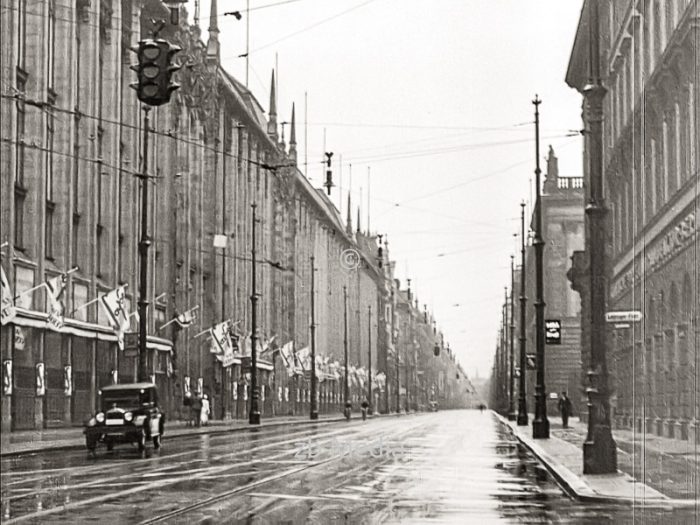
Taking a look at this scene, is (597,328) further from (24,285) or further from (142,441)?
(24,285)

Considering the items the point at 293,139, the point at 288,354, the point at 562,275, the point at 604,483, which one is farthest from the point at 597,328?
the point at 562,275

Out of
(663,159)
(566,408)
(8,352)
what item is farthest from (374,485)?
(566,408)

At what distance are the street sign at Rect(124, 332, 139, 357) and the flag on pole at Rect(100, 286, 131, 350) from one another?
255 mm

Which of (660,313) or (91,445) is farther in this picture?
(660,313)

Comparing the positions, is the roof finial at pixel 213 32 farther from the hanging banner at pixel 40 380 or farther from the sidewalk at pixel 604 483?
the sidewalk at pixel 604 483

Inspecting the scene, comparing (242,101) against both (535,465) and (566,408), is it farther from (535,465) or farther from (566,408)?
(566,408)

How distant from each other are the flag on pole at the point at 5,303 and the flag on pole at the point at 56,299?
122 centimetres

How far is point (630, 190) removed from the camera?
52.8 m

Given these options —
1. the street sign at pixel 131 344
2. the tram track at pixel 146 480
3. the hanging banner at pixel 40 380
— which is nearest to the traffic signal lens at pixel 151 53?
the hanging banner at pixel 40 380

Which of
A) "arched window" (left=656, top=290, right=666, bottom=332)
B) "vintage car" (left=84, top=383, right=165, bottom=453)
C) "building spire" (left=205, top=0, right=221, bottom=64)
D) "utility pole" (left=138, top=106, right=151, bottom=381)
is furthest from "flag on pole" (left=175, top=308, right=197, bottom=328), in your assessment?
"arched window" (left=656, top=290, right=666, bottom=332)

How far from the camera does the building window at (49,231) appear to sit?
1945 cm

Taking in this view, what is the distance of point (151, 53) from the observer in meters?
18.0

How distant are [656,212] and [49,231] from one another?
26.6 metres

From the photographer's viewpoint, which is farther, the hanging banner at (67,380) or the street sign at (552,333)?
the street sign at (552,333)
